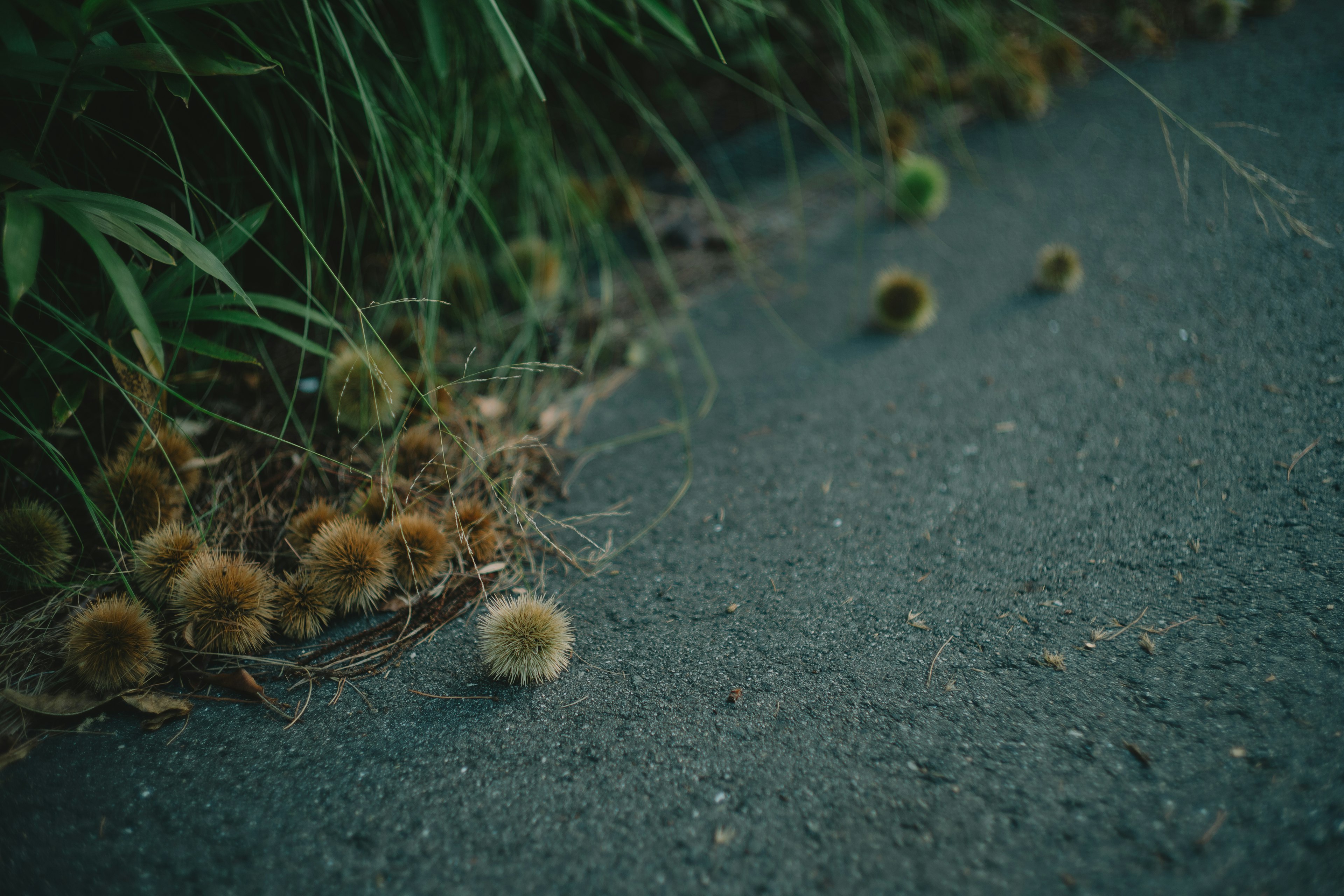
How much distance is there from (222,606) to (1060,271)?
→ 226cm

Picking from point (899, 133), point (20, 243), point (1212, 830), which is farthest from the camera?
point (899, 133)

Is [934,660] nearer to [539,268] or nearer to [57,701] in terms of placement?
[57,701]

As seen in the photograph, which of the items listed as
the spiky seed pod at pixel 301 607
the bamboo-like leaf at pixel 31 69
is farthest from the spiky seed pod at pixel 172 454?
the bamboo-like leaf at pixel 31 69

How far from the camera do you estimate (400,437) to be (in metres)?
1.62

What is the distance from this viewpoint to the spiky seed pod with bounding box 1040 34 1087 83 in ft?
9.68

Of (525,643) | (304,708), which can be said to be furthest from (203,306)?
(525,643)

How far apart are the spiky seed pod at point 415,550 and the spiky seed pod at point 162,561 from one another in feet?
1.13

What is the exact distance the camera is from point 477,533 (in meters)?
1.48

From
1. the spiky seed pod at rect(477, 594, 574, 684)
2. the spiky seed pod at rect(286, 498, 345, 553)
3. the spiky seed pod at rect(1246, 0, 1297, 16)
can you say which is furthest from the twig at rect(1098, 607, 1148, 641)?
the spiky seed pod at rect(1246, 0, 1297, 16)

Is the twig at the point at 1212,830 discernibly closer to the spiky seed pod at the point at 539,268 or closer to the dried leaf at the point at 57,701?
the dried leaf at the point at 57,701

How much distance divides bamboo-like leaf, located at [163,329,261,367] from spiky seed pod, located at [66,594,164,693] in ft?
1.52

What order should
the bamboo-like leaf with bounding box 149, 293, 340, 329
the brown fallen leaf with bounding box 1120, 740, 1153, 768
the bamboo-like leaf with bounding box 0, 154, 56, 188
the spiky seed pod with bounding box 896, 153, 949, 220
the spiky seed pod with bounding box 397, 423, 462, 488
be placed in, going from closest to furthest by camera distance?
1. the brown fallen leaf with bounding box 1120, 740, 1153, 768
2. the bamboo-like leaf with bounding box 0, 154, 56, 188
3. the bamboo-like leaf with bounding box 149, 293, 340, 329
4. the spiky seed pod with bounding box 397, 423, 462, 488
5. the spiky seed pod with bounding box 896, 153, 949, 220

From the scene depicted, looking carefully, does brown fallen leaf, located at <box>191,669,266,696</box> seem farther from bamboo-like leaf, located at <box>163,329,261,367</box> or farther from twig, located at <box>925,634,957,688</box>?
twig, located at <box>925,634,957,688</box>

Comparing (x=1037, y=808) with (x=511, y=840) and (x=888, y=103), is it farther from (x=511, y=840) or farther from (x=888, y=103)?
(x=888, y=103)
